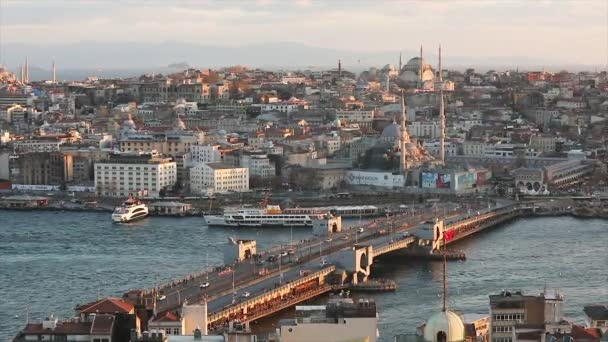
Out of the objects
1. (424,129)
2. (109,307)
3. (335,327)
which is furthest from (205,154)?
(335,327)

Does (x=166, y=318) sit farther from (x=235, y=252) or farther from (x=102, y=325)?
(x=235, y=252)

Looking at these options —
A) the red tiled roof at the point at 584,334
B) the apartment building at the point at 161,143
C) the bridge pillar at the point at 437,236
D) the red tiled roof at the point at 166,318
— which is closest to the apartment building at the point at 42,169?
the apartment building at the point at 161,143

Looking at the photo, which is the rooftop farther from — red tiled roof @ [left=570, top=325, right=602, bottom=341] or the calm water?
the calm water

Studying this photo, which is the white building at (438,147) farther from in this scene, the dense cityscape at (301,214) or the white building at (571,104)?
the white building at (571,104)

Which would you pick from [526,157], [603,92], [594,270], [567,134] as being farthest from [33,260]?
[603,92]

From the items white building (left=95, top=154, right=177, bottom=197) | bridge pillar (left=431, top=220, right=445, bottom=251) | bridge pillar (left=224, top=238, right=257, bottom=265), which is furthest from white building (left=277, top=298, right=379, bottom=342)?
white building (left=95, top=154, right=177, bottom=197)
